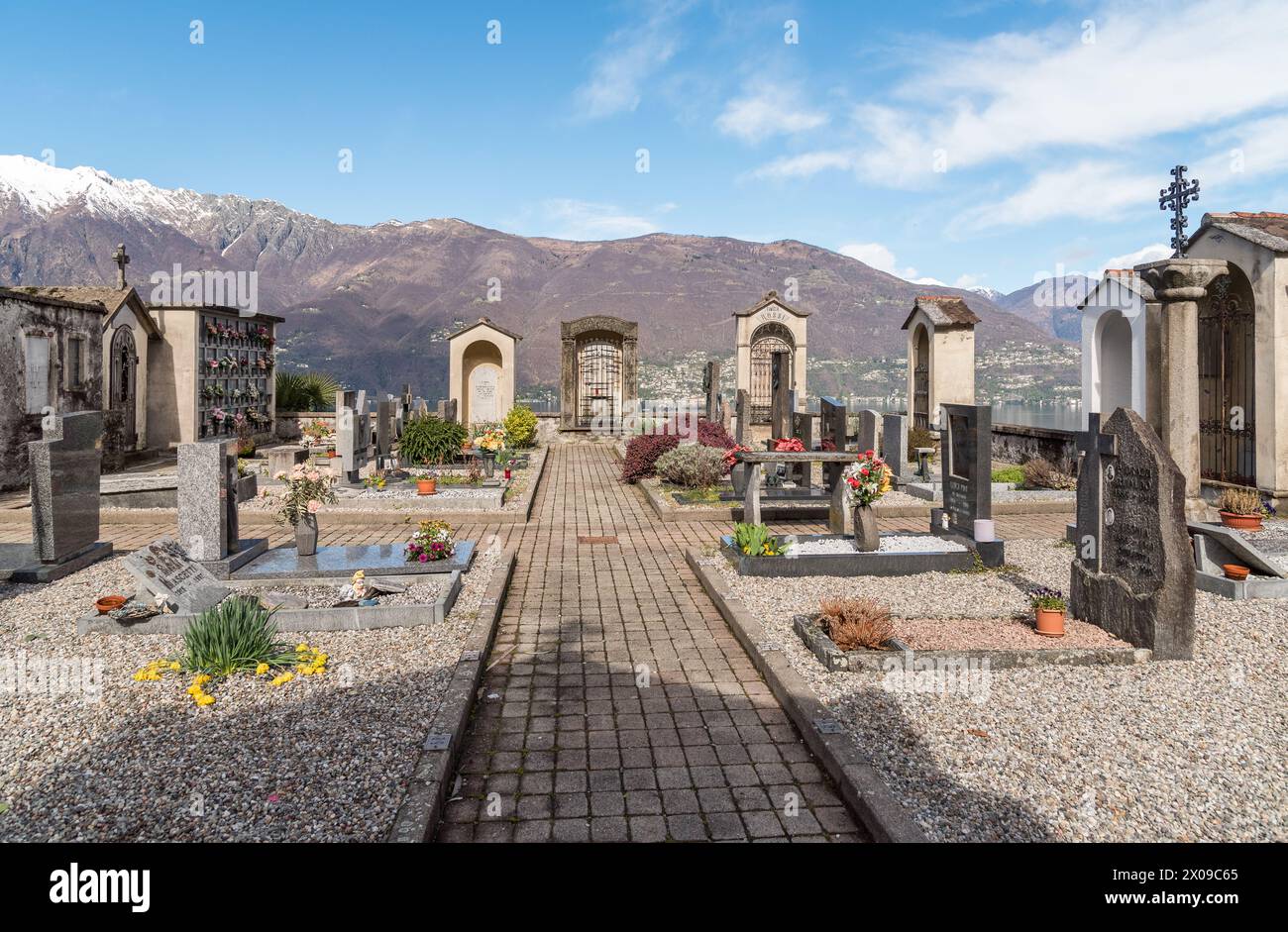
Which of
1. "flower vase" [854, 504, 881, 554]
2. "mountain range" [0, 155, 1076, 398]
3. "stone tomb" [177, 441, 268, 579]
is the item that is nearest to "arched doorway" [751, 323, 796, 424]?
"flower vase" [854, 504, 881, 554]

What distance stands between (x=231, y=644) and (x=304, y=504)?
11.7ft

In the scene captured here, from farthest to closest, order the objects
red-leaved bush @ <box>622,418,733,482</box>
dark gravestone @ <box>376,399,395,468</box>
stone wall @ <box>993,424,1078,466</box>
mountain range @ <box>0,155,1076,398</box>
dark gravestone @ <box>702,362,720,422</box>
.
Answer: mountain range @ <box>0,155,1076,398</box>, dark gravestone @ <box>702,362,720,422</box>, dark gravestone @ <box>376,399,395,468</box>, red-leaved bush @ <box>622,418,733,482</box>, stone wall @ <box>993,424,1078,466</box>

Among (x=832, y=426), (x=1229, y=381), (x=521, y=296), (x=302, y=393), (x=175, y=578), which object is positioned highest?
(x=521, y=296)

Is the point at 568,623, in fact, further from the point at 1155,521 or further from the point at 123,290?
the point at 123,290

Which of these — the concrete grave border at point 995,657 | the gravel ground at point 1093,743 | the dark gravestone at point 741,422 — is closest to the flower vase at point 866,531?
the gravel ground at point 1093,743

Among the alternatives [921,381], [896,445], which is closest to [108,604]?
[896,445]

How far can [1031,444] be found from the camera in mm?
17375

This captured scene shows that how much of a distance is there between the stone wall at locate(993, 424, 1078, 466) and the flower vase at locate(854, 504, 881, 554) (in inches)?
315

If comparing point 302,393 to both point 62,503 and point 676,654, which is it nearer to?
point 62,503

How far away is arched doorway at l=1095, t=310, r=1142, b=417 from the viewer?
1758cm

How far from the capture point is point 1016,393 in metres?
81.5

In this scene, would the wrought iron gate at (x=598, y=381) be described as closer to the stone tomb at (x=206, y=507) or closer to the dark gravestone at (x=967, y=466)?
the dark gravestone at (x=967, y=466)

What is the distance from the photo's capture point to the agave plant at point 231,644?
532 cm

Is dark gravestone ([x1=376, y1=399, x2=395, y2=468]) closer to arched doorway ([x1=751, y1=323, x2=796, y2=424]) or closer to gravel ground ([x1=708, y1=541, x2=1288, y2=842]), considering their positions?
gravel ground ([x1=708, y1=541, x2=1288, y2=842])
